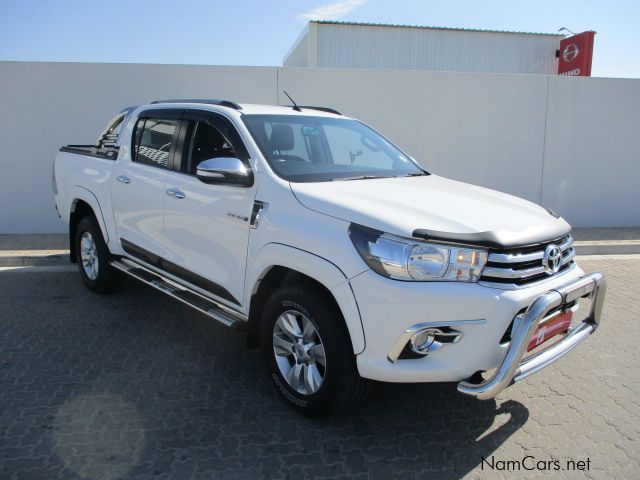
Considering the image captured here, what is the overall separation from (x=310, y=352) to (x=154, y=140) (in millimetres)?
2554

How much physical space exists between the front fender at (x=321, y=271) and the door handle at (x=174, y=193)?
1035 millimetres

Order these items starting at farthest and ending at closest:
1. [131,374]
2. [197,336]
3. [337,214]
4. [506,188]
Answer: [506,188], [197,336], [131,374], [337,214]

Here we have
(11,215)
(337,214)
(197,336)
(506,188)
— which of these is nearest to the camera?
(337,214)

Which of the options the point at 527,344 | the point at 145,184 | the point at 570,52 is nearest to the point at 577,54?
the point at 570,52

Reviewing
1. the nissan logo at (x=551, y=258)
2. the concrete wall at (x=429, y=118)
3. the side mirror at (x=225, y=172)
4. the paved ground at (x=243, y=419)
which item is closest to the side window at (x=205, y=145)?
the side mirror at (x=225, y=172)

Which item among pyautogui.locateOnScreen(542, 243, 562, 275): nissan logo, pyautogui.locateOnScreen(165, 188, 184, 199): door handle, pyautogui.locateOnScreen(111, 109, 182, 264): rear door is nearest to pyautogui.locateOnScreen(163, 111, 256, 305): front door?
pyautogui.locateOnScreen(165, 188, 184, 199): door handle

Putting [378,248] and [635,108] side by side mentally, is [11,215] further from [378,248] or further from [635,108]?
[635,108]

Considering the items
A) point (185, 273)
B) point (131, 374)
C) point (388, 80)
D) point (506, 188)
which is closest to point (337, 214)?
point (185, 273)

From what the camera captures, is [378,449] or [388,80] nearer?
[378,449]

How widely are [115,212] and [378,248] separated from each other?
3.18 metres

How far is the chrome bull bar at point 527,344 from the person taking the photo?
2539 millimetres

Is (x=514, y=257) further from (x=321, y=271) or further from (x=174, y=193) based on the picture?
(x=174, y=193)

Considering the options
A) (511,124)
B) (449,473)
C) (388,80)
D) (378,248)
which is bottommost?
(449,473)

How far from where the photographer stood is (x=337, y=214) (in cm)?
285
